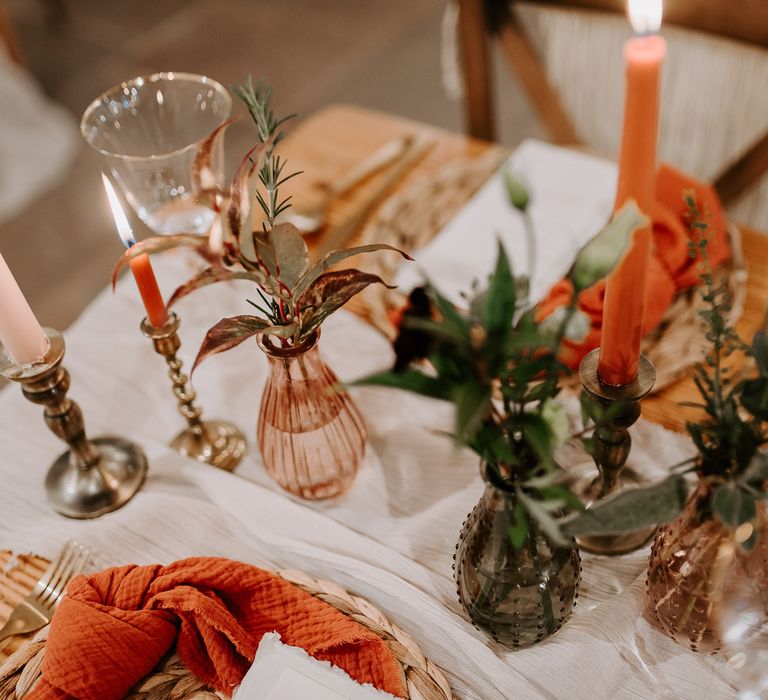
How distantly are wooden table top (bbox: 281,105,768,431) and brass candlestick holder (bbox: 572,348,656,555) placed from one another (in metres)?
0.28

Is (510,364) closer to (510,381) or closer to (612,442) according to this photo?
(510,381)

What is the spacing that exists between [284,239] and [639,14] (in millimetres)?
239

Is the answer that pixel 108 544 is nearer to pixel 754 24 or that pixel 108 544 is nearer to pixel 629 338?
pixel 629 338

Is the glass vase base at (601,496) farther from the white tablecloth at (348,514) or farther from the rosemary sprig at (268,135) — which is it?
the rosemary sprig at (268,135)

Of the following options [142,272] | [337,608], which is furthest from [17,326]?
[337,608]

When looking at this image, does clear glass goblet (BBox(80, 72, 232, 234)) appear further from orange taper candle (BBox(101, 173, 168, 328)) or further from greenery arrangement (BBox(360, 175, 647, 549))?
greenery arrangement (BBox(360, 175, 647, 549))

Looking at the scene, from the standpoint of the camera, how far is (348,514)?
68 centimetres

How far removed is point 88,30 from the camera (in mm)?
2951

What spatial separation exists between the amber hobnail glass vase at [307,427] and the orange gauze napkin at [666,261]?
8.7 inches

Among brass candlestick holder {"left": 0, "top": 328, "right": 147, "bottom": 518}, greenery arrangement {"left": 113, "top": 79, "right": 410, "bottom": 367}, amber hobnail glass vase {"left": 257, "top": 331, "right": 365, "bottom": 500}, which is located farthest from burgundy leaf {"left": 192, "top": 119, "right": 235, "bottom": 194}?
brass candlestick holder {"left": 0, "top": 328, "right": 147, "bottom": 518}

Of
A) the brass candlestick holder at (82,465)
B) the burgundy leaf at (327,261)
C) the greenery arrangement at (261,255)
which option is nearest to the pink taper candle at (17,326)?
the brass candlestick holder at (82,465)

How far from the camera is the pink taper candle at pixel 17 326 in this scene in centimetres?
58

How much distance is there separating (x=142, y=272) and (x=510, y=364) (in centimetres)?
31

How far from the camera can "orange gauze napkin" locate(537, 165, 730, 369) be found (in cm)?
73
